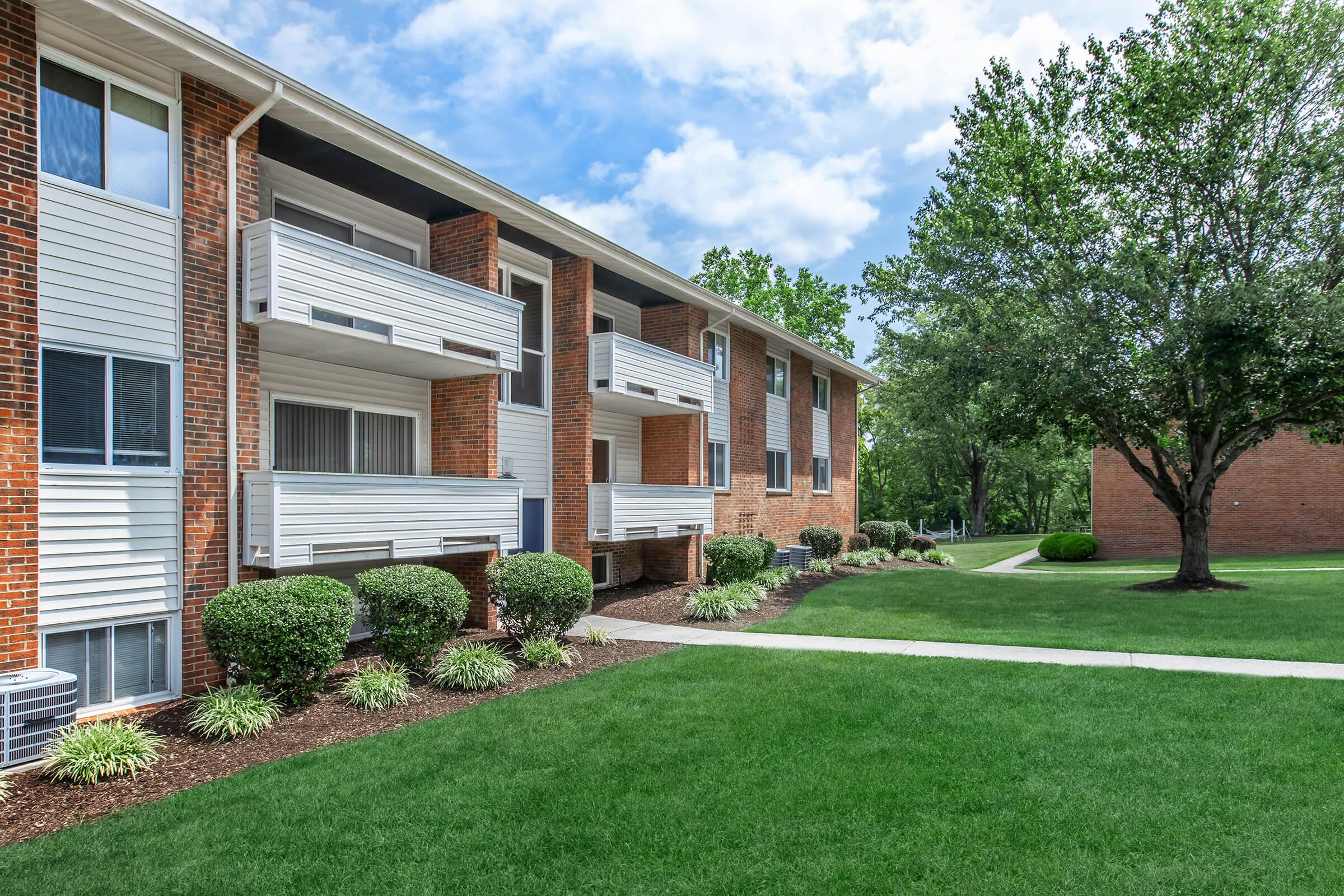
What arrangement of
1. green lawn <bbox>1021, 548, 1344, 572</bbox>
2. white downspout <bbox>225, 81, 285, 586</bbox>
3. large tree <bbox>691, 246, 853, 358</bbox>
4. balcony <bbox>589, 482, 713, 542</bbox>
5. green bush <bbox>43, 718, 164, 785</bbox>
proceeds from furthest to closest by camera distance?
large tree <bbox>691, 246, 853, 358</bbox>, green lawn <bbox>1021, 548, 1344, 572</bbox>, balcony <bbox>589, 482, 713, 542</bbox>, white downspout <bbox>225, 81, 285, 586</bbox>, green bush <bbox>43, 718, 164, 785</bbox>

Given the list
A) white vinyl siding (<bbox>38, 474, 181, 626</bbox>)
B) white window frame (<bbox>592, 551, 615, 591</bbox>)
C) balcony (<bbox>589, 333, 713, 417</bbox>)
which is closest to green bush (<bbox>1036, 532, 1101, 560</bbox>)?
balcony (<bbox>589, 333, 713, 417</bbox>)

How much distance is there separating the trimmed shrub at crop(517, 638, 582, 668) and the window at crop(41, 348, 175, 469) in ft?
14.6

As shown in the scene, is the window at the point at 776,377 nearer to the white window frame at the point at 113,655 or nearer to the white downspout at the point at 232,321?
the white downspout at the point at 232,321

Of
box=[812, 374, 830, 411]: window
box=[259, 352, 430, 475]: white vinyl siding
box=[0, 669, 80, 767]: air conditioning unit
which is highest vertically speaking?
box=[812, 374, 830, 411]: window

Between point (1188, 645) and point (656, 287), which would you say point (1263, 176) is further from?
point (656, 287)

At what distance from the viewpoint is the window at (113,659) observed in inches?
291

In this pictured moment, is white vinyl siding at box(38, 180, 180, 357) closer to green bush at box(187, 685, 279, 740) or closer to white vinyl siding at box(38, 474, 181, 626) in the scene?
white vinyl siding at box(38, 474, 181, 626)

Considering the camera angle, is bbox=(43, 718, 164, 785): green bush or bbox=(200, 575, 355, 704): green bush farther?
bbox=(200, 575, 355, 704): green bush

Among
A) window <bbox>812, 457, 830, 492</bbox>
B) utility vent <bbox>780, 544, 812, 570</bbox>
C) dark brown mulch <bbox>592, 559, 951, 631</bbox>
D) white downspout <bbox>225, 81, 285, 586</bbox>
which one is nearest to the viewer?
white downspout <bbox>225, 81, 285, 586</bbox>

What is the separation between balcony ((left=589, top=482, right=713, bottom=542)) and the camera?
556 inches

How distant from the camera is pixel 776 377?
23.2 m

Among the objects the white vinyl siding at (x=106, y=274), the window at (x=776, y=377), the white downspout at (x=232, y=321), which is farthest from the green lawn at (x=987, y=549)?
the white vinyl siding at (x=106, y=274)

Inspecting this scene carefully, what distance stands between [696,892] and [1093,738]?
4.01m

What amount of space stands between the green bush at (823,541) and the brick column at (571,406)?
378 inches
